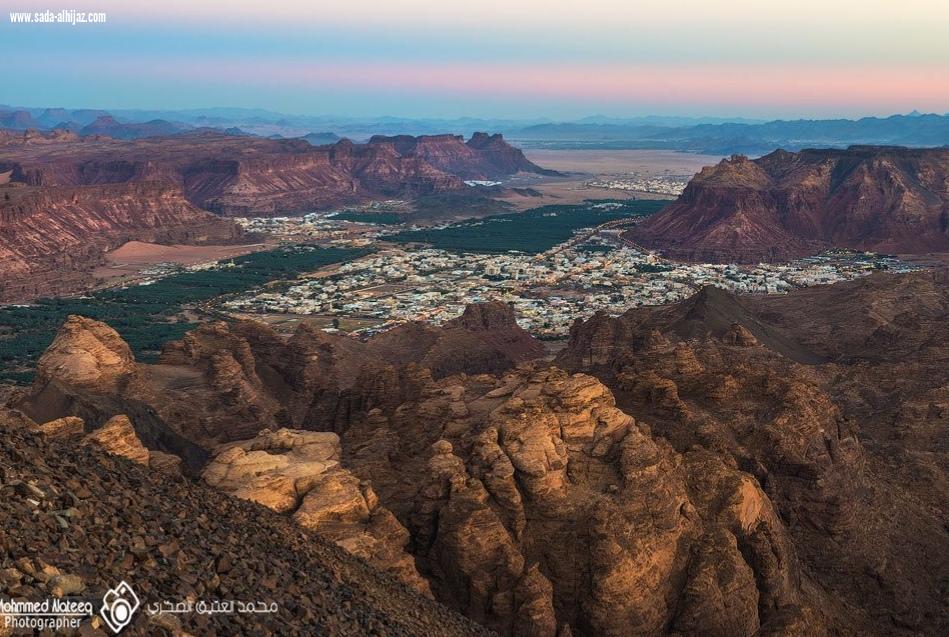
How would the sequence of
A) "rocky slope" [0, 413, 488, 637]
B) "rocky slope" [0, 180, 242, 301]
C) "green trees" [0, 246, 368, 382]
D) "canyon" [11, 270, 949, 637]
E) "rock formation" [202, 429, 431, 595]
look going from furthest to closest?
"rocky slope" [0, 180, 242, 301]
"green trees" [0, 246, 368, 382]
"canyon" [11, 270, 949, 637]
"rock formation" [202, 429, 431, 595]
"rocky slope" [0, 413, 488, 637]

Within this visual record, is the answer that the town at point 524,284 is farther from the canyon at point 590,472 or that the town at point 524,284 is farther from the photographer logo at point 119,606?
the photographer logo at point 119,606

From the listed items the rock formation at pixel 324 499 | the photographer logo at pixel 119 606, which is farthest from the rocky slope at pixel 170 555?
the rock formation at pixel 324 499

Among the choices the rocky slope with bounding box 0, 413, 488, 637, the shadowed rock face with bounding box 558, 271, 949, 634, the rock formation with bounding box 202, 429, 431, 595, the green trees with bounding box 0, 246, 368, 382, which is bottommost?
the green trees with bounding box 0, 246, 368, 382

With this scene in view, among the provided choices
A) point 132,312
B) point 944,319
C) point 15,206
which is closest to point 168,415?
point 944,319

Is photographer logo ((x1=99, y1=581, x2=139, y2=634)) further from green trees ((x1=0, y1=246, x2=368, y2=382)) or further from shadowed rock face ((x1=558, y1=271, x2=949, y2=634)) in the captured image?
green trees ((x1=0, y1=246, x2=368, y2=382))

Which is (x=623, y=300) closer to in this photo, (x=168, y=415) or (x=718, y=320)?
(x=718, y=320)

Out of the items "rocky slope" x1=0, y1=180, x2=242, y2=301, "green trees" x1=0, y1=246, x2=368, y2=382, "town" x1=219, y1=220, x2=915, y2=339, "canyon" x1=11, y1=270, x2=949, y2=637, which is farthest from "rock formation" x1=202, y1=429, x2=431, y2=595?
"rocky slope" x1=0, y1=180, x2=242, y2=301

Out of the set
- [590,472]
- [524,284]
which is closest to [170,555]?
[590,472]
